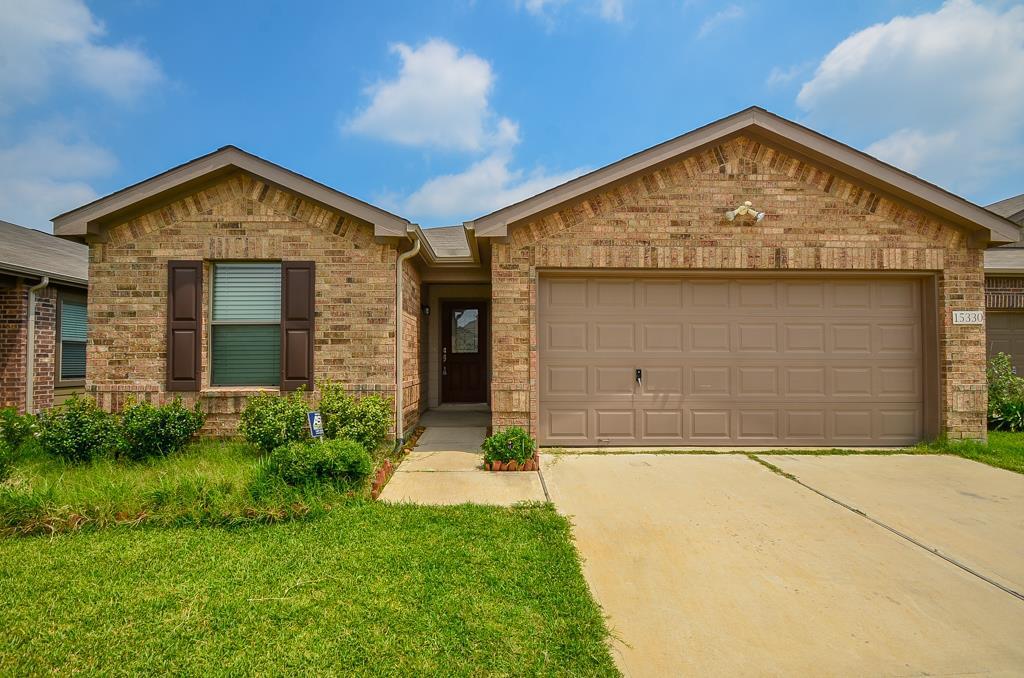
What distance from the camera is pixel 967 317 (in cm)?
640

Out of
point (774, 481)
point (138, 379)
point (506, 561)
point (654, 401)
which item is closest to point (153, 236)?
point (138, 379)

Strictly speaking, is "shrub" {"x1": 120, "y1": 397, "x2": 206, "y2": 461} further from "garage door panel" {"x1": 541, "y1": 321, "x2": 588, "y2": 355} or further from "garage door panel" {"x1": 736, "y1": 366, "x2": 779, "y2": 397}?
"garage door panel" {"x1": 736, "y1": 366, "x2": 779, "y2": 397}

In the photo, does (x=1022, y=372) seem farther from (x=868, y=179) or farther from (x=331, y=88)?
(x=331, y=88)

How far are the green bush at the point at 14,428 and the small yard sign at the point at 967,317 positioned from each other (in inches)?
470

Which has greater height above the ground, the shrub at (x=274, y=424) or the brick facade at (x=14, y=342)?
the brick facade at (x=14, y=342)

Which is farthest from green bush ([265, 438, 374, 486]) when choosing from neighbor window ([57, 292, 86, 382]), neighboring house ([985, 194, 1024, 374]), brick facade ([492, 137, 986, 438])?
neighboring house ([985, 194, 1024, 374])

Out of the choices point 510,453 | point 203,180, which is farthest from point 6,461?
point 510,453

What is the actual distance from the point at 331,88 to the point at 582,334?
9249 mm

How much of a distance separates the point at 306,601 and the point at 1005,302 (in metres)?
11.7

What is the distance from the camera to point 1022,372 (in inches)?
343

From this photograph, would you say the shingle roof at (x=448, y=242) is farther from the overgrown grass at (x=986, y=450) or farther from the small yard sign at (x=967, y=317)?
the overgrown grass at (x=986, y=450)

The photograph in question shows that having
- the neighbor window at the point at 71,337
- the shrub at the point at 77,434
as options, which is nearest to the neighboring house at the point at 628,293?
the shrub at the point at 77,434

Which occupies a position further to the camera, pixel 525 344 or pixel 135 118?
pixel 135 118

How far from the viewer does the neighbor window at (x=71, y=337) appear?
8.52m
